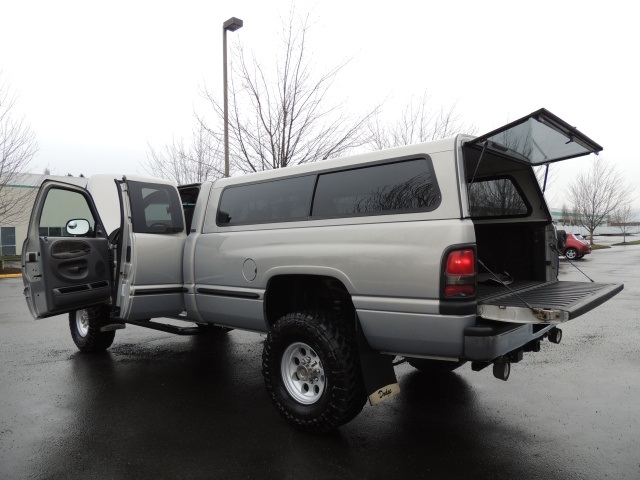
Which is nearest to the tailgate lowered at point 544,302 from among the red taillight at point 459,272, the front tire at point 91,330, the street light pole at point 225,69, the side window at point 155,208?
the red taillight at point 459,272

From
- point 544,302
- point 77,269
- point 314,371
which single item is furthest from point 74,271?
point 544,302

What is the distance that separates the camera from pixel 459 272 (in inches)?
116

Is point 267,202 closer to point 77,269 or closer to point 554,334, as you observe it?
point 77,269

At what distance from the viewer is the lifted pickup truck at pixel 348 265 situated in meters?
3.04

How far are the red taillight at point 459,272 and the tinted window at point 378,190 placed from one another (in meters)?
0.39

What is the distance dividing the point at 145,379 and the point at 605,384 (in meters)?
4.81

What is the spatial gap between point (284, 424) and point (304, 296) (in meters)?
1.10

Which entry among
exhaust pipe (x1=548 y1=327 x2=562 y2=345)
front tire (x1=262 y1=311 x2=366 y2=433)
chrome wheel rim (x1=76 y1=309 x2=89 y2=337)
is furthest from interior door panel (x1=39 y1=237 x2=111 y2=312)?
exhaust pipe (x1=548 y1=327 x2=562 y2=345)

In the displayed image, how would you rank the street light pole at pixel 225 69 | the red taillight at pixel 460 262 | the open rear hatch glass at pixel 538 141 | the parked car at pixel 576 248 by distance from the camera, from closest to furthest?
the red taillight at pixel 460 262, the open rear hatch glass at pixel 538 141, the street light pole at pixel 225 69, the parked car at pixel 576 248

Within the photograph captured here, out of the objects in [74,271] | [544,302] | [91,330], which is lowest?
[91,330]

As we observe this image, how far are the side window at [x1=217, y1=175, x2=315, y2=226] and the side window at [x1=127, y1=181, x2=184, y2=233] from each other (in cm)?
59

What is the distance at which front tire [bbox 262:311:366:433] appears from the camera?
3.38m

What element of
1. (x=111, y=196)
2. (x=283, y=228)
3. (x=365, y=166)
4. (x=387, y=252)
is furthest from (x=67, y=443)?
(x=111, y=196)

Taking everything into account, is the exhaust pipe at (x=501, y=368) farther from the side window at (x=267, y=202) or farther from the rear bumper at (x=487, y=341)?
the side window at (x=267, y=202)
